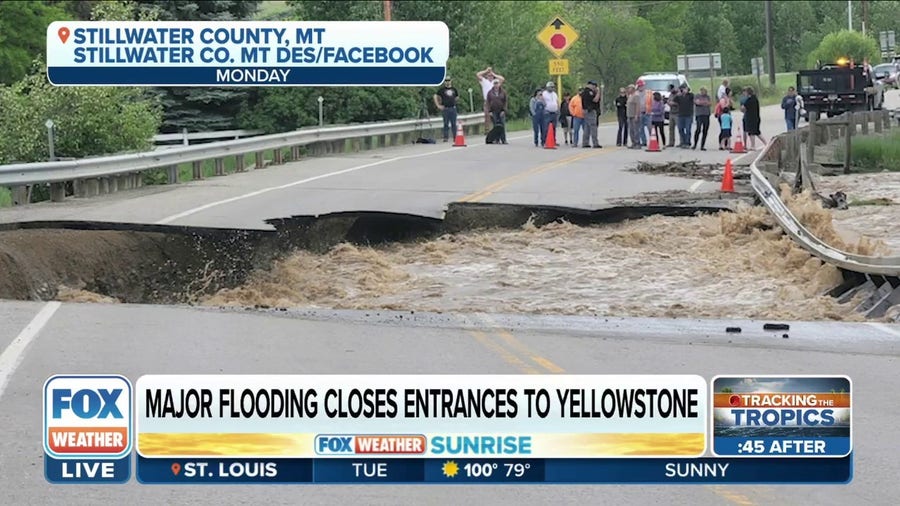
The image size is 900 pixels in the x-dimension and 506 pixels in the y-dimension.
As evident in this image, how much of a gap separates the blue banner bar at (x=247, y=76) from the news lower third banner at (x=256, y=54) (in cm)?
1

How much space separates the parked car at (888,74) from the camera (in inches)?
2053

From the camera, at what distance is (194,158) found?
27.7 metres

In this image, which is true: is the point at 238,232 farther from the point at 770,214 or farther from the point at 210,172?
the point at 210,172

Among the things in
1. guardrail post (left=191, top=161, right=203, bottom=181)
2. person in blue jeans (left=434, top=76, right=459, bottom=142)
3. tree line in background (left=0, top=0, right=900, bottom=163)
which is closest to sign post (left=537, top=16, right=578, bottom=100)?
person in blue jeans (left=434, top=76, right=459, bottom=142)

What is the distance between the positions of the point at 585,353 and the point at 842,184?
1794 centimetres

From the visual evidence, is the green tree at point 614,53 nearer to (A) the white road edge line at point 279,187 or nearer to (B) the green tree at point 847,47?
(B) the green tree at point 847,47

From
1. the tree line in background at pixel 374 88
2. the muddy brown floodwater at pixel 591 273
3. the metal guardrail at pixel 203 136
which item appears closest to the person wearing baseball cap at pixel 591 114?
the tree line in background at pixel 374 88

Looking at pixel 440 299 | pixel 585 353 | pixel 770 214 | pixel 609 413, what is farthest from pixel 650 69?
pixel 609 413

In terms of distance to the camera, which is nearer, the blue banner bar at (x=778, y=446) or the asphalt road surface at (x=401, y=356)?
the blue banner bar at (x=778, y=446)

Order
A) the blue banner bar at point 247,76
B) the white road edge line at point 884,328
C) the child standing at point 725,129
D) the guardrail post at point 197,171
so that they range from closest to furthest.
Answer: the white road edge line at point 884,328 < the blue banner bar at point 247,76 < the guardrail post at point 197,171 < the child standing at point 725,129

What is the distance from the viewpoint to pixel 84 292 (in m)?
16.5

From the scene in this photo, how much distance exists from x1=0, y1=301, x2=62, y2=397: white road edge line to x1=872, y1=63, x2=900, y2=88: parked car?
140ft

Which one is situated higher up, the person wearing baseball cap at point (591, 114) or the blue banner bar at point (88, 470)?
the person wearing baseball cap at point (591, 114)

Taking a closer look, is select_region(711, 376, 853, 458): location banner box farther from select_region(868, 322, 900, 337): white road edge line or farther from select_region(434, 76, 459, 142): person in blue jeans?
select_region(434, 76, 459, 142): person in blue jeans
